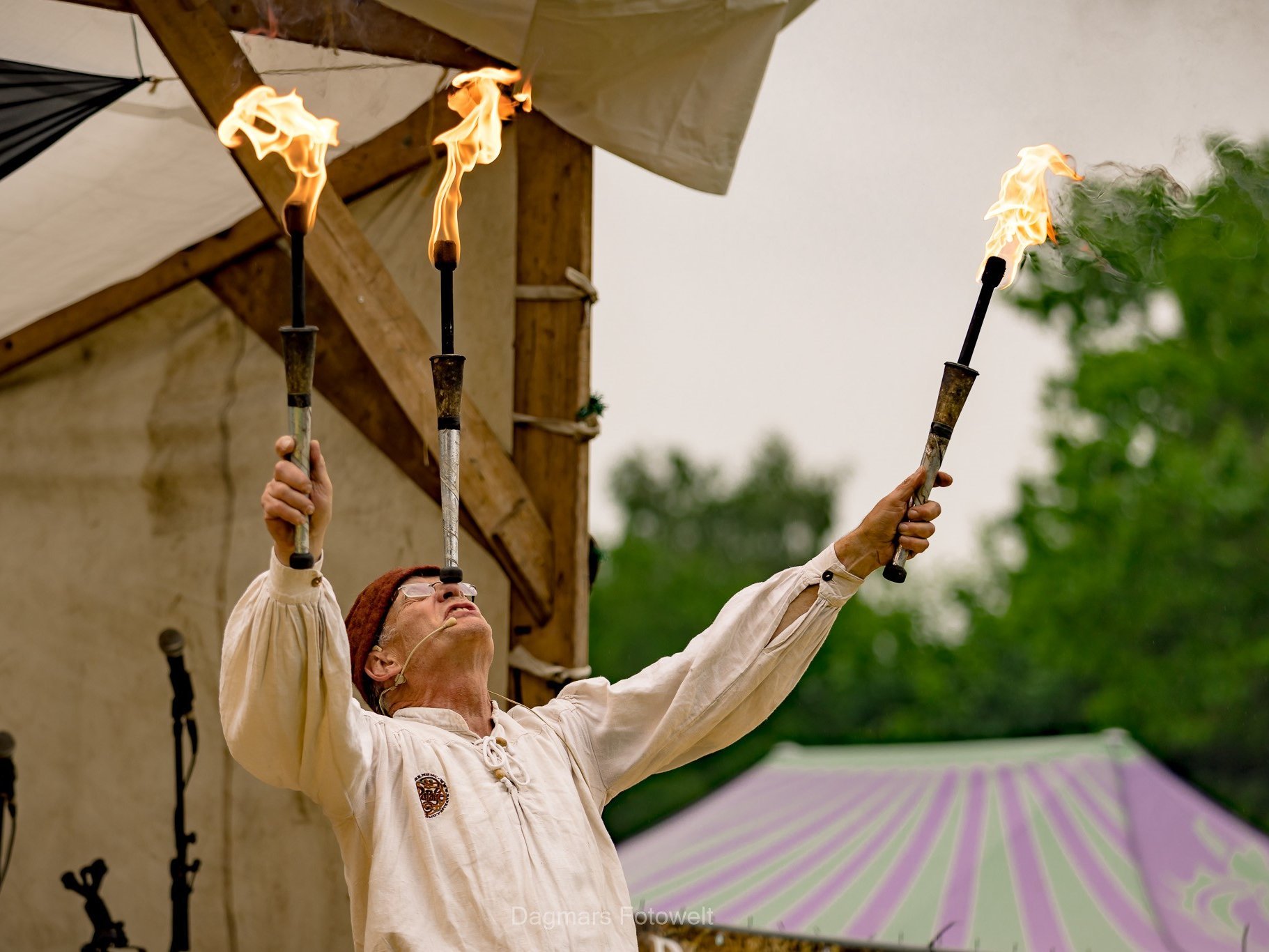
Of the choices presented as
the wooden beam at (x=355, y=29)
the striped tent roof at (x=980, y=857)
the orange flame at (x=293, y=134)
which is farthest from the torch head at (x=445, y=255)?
the striped tent roof at (x=980, y=857)

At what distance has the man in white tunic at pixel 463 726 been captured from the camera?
1983 millimetres

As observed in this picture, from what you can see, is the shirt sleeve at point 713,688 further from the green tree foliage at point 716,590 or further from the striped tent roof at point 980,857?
the green tree foliage at point 716,590

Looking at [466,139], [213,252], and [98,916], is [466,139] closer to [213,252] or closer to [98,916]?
[213,252]

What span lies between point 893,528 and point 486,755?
742mm

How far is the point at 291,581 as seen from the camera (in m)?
1.92

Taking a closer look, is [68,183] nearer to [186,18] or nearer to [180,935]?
[186,18]

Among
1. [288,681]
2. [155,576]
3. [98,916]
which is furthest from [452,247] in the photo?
[98,916]

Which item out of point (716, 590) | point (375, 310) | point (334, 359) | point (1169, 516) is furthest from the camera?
point (716, 590)

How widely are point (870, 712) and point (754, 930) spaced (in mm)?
18325

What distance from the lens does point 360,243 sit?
9.85ft

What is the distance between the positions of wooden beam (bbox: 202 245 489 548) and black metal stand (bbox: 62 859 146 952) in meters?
1.15

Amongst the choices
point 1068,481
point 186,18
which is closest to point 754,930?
point 186,18

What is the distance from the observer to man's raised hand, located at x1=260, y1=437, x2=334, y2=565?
1.83 metres

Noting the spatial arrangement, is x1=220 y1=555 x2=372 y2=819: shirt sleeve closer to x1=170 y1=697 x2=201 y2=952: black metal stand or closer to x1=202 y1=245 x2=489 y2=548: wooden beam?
x1=202 y1=245 x2=489 y2=548: wooden beam
